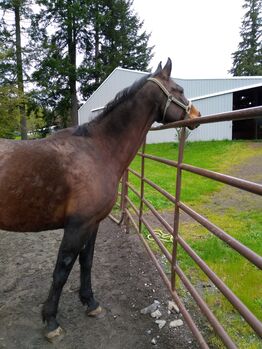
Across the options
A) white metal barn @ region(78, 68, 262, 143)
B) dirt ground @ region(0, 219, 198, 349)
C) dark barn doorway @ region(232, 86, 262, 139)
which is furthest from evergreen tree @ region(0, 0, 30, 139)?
dirt ground @ region(0, 219, 198, 349)

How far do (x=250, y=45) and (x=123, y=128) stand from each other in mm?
36708

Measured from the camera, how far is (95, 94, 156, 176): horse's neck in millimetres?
2369

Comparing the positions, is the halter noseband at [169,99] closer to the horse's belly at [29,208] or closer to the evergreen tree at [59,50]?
the horse's belly at [29,208]

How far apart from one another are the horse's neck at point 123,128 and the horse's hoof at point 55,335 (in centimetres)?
123

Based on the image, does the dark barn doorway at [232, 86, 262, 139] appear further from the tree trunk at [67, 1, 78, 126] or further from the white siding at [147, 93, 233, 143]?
the tree trunk at [67, 1, 78, 126]

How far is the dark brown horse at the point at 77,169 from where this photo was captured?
212cm

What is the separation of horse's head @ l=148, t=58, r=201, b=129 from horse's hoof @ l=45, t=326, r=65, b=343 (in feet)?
5.88

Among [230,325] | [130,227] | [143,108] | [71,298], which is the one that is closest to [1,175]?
[143,108]

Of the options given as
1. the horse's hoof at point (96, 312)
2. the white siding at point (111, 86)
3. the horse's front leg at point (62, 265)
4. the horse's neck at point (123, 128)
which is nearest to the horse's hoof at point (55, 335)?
the horse's front leg at point (62, 265)

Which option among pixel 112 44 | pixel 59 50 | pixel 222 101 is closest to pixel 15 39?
pixel 59 50

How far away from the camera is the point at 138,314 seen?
8.19 ft

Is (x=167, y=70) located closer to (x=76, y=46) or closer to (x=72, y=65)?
(x=72, y=65)

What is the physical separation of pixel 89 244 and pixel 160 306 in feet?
2.60

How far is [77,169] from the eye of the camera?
2146 mm
